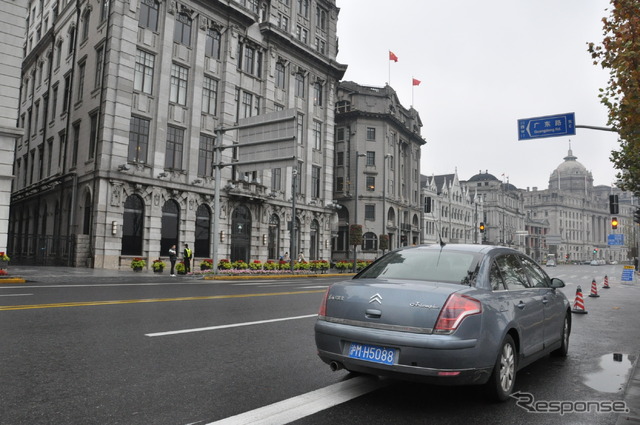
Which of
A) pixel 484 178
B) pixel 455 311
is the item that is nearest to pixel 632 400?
pixel 455 311

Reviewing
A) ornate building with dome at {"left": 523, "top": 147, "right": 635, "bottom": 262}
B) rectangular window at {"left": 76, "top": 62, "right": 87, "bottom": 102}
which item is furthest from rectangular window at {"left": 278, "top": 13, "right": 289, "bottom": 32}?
ornate building with dome at {"left": 523, "top": 147, "right": 635, "bottom": 262}

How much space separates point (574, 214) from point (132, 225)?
Result: 169 metres

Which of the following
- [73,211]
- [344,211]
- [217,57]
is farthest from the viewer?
[344,211]

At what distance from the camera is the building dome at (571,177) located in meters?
185

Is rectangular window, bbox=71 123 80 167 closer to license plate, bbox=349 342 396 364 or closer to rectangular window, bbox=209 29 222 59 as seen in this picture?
rectangular window, bbox=209 29 222 59

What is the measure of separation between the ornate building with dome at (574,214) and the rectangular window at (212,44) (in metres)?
129

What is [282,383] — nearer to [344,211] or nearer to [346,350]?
[346,350]

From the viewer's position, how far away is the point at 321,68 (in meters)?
45.0

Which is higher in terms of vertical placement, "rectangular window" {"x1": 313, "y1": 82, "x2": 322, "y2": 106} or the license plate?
"rectangular window" {"x1": 313, "y1": 82, "x2": 322, "y2": 106}

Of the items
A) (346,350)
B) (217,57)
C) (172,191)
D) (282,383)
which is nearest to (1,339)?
(282,383)

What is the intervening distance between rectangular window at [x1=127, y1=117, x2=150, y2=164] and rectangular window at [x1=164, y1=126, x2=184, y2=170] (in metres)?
1.60

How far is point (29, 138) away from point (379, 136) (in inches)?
1464

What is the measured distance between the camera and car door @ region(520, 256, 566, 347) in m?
5.79

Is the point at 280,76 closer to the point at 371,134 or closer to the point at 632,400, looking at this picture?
the point at 371,134
